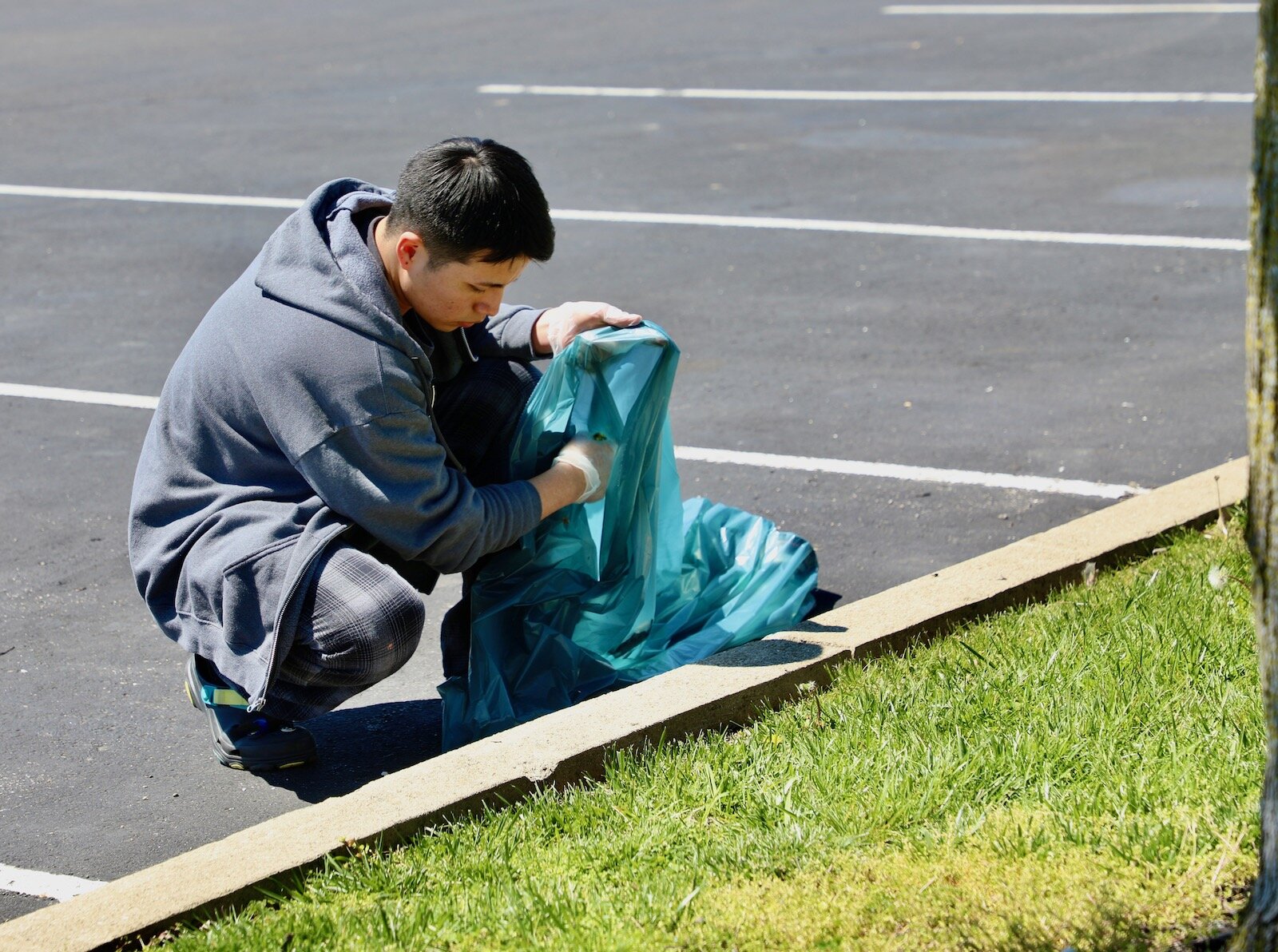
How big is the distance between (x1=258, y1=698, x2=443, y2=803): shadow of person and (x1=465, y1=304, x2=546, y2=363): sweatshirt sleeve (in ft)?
3.03

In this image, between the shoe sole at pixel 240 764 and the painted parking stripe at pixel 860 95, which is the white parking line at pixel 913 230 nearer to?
the painted parking stripe at pixel 860 95

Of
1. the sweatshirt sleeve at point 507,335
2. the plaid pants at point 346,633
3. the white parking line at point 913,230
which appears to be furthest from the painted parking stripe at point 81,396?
the white parking line at point 913,230

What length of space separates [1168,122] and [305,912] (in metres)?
9.67

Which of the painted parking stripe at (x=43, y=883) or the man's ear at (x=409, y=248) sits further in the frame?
the man's ear at (x=409, y=248)

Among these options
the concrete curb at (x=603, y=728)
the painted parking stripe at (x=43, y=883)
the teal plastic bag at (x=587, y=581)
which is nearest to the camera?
the concrete curb at (x=603, y=728)

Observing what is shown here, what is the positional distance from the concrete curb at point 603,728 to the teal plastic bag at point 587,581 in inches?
10.7

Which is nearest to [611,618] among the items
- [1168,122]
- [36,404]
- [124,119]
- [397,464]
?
[397,464]

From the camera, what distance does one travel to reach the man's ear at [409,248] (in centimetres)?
362

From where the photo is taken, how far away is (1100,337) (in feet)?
21.9

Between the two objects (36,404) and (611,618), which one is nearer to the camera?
(611,618)

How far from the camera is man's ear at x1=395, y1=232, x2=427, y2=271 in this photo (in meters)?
3.62

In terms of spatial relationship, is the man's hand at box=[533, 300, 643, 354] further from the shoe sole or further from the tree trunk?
the tree trunk

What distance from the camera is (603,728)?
355 centimetres

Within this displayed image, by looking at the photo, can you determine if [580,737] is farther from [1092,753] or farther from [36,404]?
[36,404]
